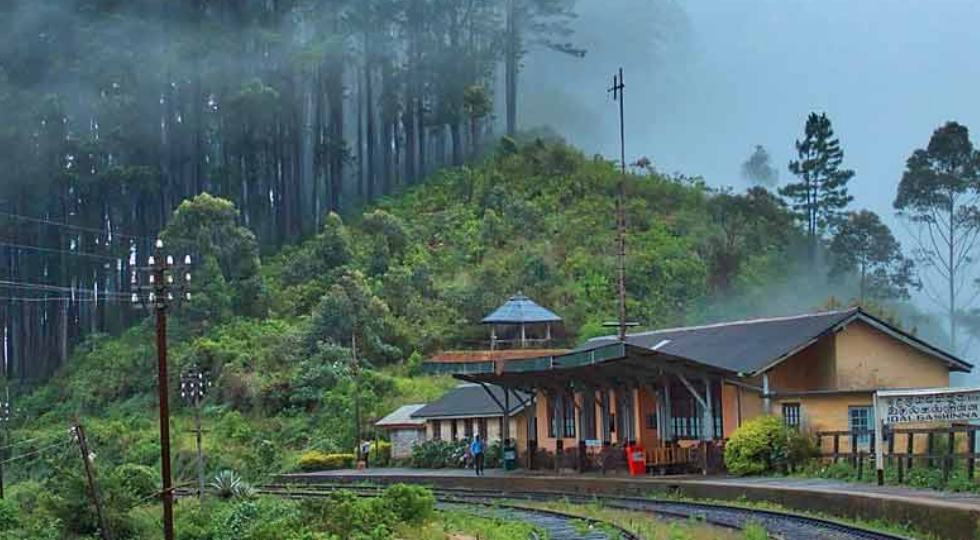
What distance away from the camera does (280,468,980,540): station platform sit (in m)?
18.1

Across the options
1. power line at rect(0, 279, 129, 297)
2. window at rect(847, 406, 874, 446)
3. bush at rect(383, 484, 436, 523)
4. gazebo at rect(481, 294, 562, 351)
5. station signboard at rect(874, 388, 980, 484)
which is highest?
power line at rect(0, 279, 129, 297)

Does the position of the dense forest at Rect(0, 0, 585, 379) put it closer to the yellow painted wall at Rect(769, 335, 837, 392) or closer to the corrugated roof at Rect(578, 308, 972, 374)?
the corrugated roof at Rect(578, 308, 972, 374)

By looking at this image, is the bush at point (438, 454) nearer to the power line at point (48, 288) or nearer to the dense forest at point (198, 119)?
the dense forest at point (198, 119)

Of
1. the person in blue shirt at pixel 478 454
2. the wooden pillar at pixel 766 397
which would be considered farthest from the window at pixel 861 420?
the person in blue shirt at pixel 478 454

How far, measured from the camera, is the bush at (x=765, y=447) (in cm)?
2822

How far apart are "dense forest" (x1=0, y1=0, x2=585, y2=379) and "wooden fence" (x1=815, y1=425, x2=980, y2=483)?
48058 mm

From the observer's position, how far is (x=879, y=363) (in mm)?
33281

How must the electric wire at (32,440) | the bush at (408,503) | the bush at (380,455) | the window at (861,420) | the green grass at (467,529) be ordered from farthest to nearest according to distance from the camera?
the electric wire at (32,440) < the bush at (380,455) < the window at (861,420) < the bush at (408,503) < the green grass at (467,529)

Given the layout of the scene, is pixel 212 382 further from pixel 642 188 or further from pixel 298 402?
pixel 642 188

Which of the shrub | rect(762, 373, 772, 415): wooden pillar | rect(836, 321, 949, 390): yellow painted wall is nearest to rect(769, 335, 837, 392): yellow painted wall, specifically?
rect(836, 321, 949, 390): yellow painted wall

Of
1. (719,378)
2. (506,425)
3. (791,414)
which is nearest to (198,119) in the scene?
(506,425)

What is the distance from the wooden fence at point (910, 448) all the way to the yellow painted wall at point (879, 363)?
11.2 ft

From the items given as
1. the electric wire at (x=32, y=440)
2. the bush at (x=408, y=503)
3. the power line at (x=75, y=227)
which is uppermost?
the power line at (x=75, y=227)

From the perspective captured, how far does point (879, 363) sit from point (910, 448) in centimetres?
1016
